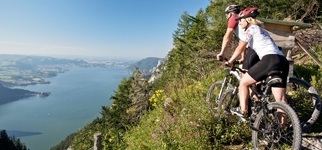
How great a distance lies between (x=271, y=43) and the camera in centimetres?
324

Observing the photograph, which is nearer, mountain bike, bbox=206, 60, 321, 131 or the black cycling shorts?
the black cycling shorts

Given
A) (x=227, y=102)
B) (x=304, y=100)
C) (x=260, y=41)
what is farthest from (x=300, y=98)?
(x=260, y=41)

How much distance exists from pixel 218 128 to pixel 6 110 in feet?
726

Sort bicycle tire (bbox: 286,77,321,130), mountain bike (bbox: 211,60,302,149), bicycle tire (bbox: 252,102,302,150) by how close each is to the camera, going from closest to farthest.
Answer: mountain bike (bbox: 211,60,302,149), bicycle tire (bbox: 252,102,302,150), bicycle tire (bbox: 286,77,321,130)

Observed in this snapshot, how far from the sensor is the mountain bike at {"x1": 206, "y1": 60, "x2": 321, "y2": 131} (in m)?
3.53

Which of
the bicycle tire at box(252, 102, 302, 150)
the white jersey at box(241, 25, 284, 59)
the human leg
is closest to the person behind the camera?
the bicycle tire at box(252, 102, 302, 150)

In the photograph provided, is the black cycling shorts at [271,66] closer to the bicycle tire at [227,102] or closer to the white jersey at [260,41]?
the white jersey at [260,41]

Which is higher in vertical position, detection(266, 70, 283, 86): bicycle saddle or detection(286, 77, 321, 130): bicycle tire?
detection(266, 70, 283, 86): bicycle saddle

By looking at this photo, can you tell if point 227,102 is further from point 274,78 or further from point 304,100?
point 274,78

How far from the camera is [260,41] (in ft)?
10.7

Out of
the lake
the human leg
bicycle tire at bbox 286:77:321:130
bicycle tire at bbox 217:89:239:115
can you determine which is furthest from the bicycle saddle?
the lake

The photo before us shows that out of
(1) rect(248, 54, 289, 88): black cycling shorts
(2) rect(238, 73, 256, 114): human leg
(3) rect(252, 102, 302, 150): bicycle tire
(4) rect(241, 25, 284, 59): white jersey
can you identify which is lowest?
(3) rect(252, 102, 302, 150): bicycle tire

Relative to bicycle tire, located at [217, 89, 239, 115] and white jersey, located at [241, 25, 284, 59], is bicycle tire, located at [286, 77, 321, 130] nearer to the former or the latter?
white jersey, located at [241, 25, 284, 59]

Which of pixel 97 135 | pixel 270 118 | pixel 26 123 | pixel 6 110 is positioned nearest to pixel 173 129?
pixel 270 118
